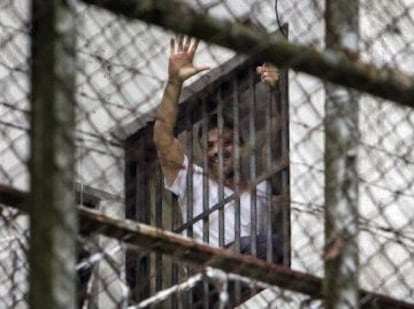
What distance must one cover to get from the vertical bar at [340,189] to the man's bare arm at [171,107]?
1.54m

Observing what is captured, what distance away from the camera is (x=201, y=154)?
9.33 meters

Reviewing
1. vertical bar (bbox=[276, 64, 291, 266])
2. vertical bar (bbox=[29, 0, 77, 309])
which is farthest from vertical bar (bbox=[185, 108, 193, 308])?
vertical bar (bbox=[29, 0, 77, 309])

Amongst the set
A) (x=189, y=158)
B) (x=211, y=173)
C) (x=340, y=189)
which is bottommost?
(x=340, y=189)

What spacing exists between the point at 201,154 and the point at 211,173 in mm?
841

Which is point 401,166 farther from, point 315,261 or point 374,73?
point 374,73

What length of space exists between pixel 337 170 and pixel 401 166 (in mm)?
1733

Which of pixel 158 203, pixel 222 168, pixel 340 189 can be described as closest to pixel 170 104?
pixel 340 189

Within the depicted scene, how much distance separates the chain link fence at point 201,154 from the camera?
4.48 metres

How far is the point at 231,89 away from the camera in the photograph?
952 centimetres

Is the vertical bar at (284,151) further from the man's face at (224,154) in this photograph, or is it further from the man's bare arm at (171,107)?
the man's bare arm at (171,107)

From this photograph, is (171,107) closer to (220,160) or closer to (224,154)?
(220,160)

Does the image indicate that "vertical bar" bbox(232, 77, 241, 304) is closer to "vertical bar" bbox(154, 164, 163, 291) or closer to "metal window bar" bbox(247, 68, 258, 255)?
"metal window bar" bbox(247, 68, 258, 255)

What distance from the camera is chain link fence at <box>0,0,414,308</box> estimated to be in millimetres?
4477

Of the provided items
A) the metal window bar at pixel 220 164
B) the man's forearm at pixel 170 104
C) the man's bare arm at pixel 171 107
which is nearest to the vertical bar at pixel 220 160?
the metal window bar at pixel 220 164
